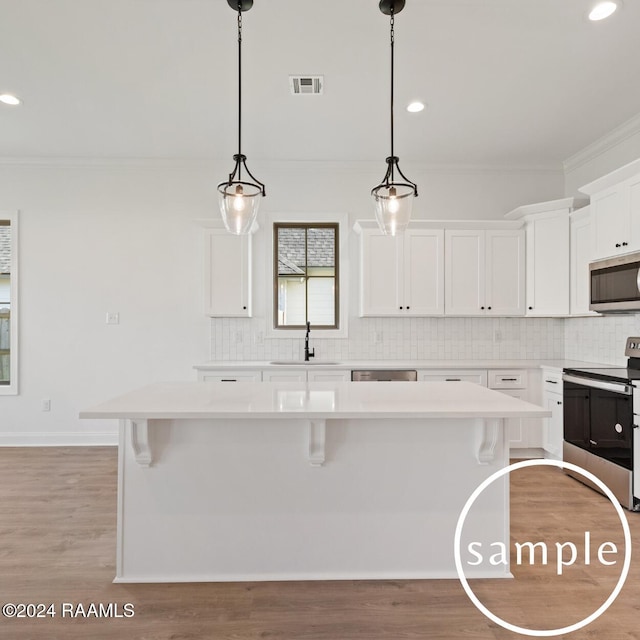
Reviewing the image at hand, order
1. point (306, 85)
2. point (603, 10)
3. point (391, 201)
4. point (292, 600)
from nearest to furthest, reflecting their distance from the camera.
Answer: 1. point (292, 600)
2. point (391, 201)
3. point (603, 10)
4. point (306, 85)

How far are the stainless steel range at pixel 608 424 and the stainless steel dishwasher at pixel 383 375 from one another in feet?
4.14

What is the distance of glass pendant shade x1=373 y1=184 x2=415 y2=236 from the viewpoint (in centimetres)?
223

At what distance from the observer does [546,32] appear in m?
2.52

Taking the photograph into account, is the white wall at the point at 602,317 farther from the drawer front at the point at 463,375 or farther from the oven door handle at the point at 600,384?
the drawer front at the point at 463,375

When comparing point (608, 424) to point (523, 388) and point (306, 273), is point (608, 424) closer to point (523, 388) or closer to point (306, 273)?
point (523, 388)

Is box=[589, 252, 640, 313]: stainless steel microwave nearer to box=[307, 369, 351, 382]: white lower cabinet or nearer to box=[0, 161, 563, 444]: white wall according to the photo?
box=[0, 161, 563, 444]: white wall

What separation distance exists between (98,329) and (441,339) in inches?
139

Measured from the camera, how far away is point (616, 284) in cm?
331

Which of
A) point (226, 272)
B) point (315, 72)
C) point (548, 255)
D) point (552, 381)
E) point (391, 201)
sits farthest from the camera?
point (226, 272)

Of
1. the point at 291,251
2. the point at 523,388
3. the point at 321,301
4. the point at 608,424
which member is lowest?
the point at 608,424

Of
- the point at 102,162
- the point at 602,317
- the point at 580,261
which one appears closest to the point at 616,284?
the point at 580,261

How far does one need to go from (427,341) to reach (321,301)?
1179 millimetres

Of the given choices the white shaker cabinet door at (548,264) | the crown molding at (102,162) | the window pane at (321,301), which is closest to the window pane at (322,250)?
the window pane at (321,301)

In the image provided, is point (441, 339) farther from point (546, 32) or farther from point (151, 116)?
point (151, 116)
